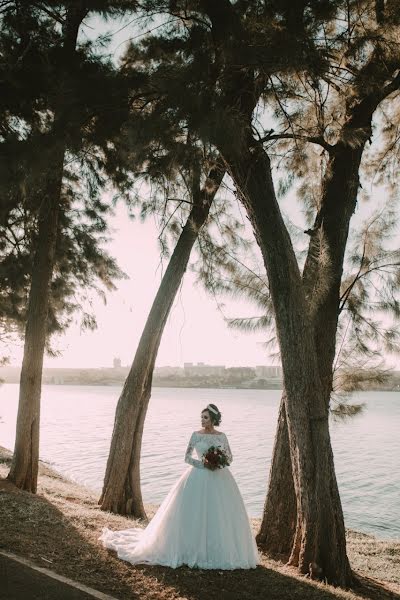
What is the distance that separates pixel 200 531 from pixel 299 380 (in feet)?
6.34

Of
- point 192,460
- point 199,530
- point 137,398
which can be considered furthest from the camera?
point 137,398

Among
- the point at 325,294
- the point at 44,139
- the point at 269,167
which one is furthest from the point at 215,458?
the point at 44,139

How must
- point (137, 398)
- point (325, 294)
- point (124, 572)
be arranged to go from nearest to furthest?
point (124, 572), point (325, 294), point (137, 398)

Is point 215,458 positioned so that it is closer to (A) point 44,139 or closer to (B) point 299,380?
(B) point 299,380

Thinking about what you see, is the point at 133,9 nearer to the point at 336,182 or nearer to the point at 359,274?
the point at 336,182

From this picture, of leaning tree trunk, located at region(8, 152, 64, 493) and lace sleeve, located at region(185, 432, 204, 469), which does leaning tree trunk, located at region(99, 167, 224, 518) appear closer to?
leaning tree trunk, located at region(8, 152, 64, 493)

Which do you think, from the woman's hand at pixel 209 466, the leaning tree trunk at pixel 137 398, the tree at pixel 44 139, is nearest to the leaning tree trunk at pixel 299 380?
the woman's hand at pixel 209 466

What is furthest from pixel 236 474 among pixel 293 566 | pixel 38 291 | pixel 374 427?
pixel 374 427

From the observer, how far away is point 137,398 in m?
9.66

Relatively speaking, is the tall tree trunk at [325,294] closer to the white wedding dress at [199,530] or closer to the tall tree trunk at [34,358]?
the white wedding dress at [199,530]

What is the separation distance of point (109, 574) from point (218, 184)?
548 cm

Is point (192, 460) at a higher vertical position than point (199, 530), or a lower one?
higher

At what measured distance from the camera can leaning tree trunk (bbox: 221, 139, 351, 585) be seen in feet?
19.7

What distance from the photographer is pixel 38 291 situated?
9961mm
